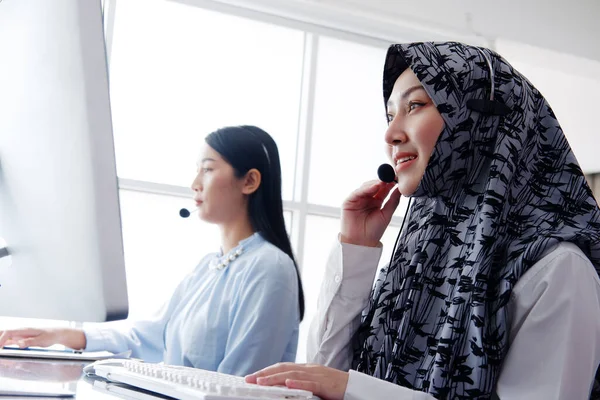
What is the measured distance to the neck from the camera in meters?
2.13

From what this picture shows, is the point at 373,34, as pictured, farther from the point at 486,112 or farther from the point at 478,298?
the point at 478,298

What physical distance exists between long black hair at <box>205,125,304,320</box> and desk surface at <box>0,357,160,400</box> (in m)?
0.95

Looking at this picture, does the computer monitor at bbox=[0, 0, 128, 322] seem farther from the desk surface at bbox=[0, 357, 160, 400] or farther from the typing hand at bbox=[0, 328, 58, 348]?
the typing hand at bbox=[0, 328, 58, 348]

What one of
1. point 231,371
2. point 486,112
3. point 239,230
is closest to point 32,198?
point 486,112

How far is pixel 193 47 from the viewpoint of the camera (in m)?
3.35

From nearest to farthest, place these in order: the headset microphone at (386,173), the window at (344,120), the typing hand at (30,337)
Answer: the headset microphone at (386,173) < the typing hand at (30,337) < the window at (344,120)

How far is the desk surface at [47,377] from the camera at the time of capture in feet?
2.58

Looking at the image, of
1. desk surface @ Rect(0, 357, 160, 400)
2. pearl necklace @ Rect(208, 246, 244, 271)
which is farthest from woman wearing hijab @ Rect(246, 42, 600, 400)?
pearl necklace @ Rect(208, 246, 244, 271)

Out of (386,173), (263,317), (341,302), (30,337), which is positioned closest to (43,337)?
(30,337)

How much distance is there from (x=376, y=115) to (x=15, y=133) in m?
3.13

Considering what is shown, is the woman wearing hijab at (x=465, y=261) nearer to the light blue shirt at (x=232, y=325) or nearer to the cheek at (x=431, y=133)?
the cheek at (x=431, y=133)

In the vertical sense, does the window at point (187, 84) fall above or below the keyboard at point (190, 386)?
above

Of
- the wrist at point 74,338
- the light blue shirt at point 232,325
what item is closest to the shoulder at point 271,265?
the light blue shirt at point 232,325

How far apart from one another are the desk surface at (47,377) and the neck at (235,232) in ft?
2.90
